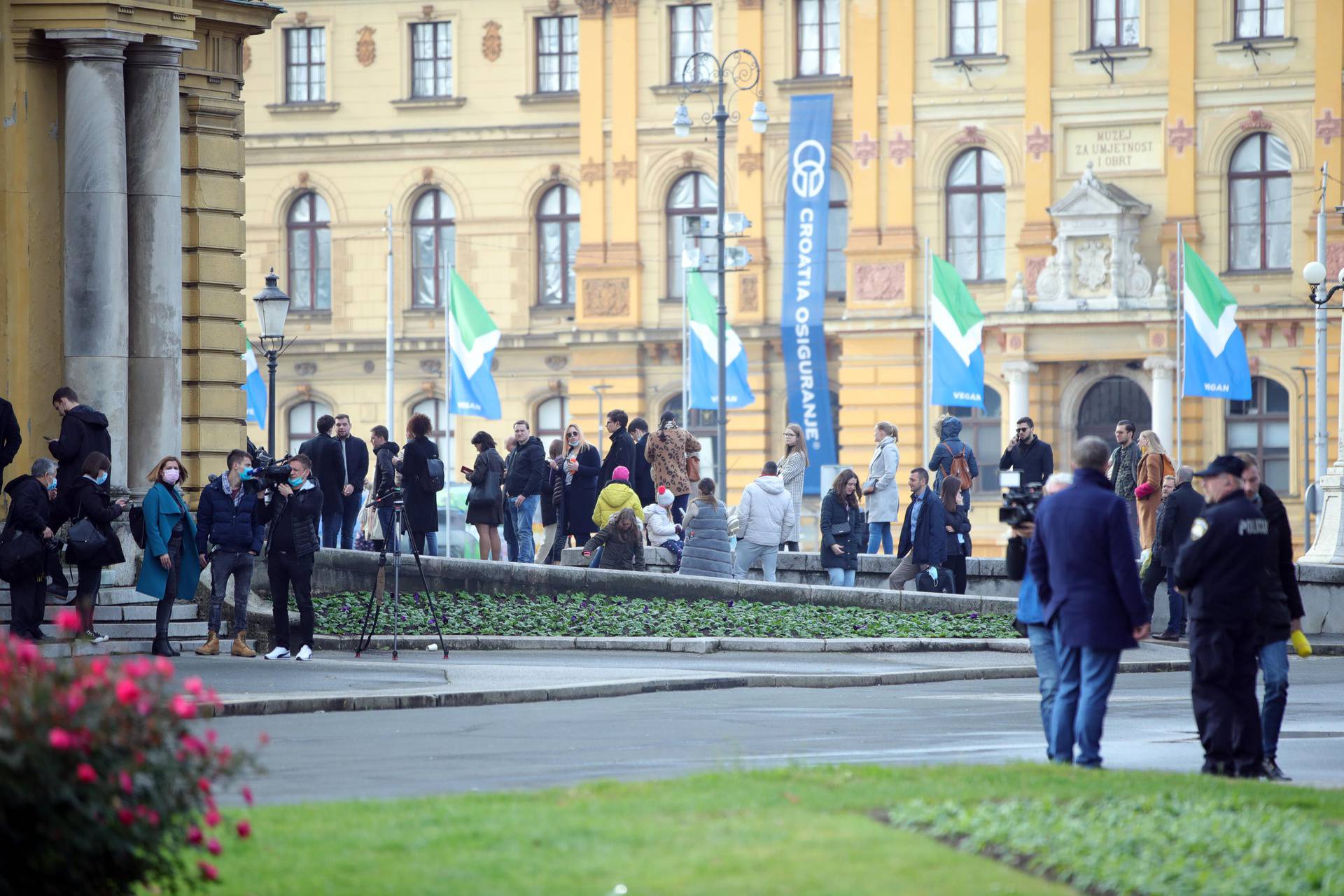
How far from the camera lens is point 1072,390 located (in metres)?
49.8

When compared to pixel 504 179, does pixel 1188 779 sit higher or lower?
lower

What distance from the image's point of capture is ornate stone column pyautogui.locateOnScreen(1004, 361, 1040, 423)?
161ft

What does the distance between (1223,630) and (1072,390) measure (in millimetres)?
38214

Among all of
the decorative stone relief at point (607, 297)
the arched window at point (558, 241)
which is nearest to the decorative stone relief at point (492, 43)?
the arched window at point (558, 241)

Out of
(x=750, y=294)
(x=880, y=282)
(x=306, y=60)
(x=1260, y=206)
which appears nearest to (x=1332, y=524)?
(x=1260, y=206)

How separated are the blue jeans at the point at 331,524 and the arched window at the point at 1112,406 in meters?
25.3

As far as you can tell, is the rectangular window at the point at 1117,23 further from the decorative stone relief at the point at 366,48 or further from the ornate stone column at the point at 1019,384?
the decorative stone relief at the point at 366,48

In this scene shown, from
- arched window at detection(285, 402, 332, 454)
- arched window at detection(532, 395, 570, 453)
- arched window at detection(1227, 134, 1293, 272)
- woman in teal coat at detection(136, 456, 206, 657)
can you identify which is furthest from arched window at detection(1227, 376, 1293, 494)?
woman in teal coat at detection(136, 456, 206, 657)

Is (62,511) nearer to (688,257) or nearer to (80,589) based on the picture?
(80,589)

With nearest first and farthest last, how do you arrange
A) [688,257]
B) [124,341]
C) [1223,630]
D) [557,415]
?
Answer: [1223,630] → [124,341] → [688,257] → [557,415]

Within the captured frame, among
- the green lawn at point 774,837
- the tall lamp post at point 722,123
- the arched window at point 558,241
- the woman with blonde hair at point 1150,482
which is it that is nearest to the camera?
the green lawn at point 774,837

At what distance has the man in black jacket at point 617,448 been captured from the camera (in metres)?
26.8

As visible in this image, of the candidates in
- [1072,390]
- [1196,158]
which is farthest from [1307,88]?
[1072,390]

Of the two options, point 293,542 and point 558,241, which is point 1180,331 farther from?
point 293,542
